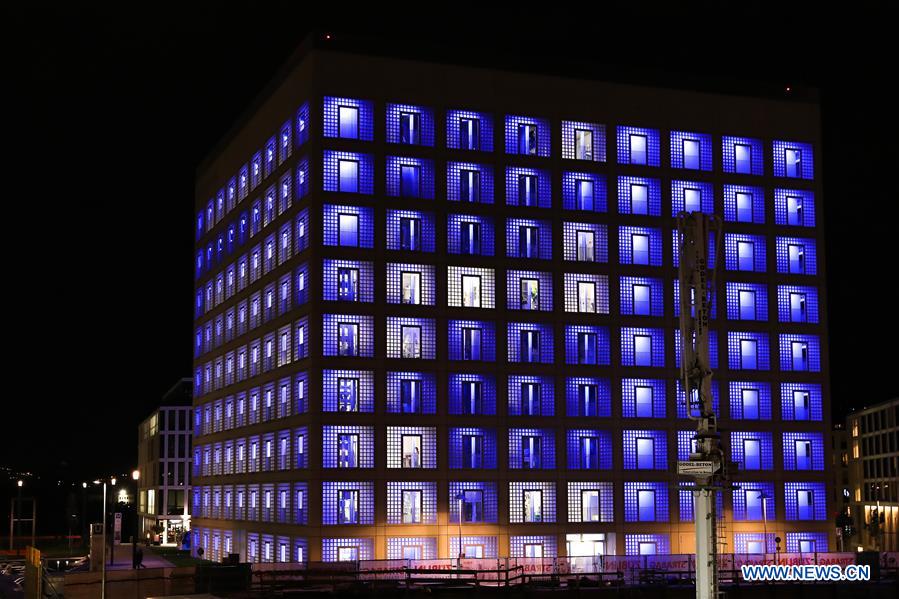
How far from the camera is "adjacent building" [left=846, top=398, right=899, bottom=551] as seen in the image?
574 feet

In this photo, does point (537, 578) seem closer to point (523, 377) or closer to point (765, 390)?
point (523, 377)

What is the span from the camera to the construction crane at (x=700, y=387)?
158 ft

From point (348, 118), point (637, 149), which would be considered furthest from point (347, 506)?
point (637, 149)

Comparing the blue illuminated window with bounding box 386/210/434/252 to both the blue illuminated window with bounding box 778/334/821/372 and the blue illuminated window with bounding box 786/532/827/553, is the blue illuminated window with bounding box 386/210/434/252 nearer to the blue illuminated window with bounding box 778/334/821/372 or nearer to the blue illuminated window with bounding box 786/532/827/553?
the blue illuminated window with bounding box 778/334/821/372

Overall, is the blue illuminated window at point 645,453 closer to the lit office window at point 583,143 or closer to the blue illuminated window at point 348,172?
the lit office window at point 583,143

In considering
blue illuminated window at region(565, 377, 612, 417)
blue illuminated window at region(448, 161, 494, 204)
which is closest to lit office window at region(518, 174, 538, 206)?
blue illuminated window at region(448, 161, 494, 204)

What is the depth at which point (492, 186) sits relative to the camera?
306ft

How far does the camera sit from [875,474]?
18638 centimetres

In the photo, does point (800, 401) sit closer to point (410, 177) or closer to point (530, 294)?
point (530, 294)

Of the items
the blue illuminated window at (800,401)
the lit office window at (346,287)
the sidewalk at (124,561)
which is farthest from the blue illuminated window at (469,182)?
the sidewalk at (124,561)

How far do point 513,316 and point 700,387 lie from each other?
4173cm

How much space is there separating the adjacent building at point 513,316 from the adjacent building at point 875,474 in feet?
246

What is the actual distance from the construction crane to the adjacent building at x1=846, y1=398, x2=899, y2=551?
119930 millimetres

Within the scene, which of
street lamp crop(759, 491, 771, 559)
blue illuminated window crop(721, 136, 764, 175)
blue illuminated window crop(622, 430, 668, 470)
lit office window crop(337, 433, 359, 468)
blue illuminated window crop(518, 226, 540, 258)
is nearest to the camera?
→ lit office window crop(337, 433, 359, 468)
